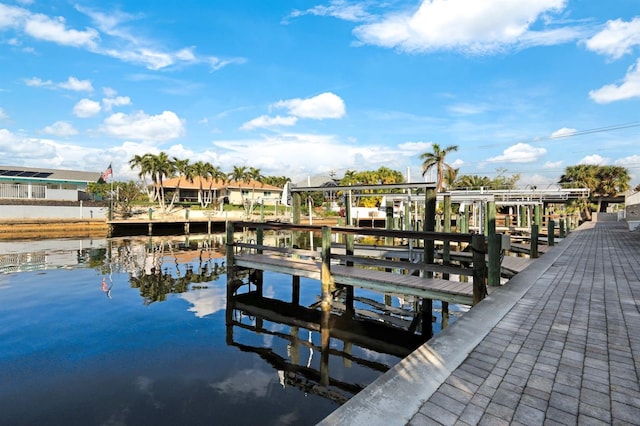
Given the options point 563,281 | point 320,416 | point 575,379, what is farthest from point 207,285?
point 575,379

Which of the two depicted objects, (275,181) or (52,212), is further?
(275,181)

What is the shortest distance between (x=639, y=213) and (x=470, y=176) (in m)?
42.4

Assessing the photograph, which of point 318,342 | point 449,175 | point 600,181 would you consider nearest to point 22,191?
point 318,342

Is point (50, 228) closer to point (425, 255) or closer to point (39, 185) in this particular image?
point (39, 185)

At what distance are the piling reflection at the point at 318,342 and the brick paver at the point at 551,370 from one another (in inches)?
124

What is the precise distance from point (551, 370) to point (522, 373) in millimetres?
349

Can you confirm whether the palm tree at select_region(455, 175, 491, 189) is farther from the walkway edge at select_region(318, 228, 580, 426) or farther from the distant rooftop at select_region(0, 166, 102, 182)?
the walkway edge at select_region(318, 228, 580, 426)

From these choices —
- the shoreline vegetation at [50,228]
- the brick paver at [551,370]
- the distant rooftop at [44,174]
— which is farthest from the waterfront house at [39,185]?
the brick paver at [551,370]

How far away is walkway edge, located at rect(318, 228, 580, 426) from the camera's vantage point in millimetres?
2738

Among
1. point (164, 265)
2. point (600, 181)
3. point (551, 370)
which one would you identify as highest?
point (600, 181)

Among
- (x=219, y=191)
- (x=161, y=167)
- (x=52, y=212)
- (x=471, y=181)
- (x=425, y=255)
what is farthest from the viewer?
(x=219, y=191)

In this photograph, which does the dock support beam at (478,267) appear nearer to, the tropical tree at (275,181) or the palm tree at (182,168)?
the palm tree at (182,168)

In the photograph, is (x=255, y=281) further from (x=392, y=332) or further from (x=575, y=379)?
(x=575, y=379)

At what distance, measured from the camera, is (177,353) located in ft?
25.7
